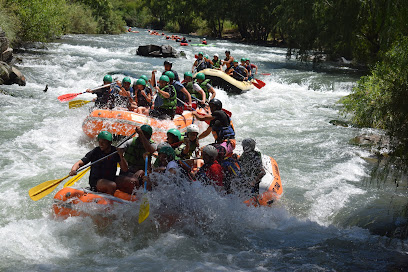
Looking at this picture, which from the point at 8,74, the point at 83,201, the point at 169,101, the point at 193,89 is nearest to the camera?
the point at 83,201

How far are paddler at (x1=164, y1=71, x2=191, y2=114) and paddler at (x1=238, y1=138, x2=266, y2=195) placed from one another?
3512 mm

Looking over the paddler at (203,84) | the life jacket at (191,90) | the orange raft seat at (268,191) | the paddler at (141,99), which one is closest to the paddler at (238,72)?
the paddler at (203,84)

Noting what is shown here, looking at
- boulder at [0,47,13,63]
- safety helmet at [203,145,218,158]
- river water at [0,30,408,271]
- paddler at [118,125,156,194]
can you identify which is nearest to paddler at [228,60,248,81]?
river water at [0,30,408,271]

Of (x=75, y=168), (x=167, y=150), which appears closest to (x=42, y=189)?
(x=75, y=168)

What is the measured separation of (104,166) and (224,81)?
10.4m

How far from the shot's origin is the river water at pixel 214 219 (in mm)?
4926

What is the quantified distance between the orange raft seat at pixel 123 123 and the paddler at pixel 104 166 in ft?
9.79

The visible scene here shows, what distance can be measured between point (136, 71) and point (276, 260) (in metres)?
14.5

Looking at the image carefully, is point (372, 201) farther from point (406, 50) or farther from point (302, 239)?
point (406, 50)

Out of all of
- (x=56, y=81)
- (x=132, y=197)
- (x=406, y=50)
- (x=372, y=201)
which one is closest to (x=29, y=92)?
(x=56, y=81)

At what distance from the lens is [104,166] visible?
5504mm

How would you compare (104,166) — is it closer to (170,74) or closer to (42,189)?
(42,189)

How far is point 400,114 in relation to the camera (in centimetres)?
439

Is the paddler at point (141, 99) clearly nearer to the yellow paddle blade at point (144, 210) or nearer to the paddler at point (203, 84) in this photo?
the paddler at point (203, 84)
